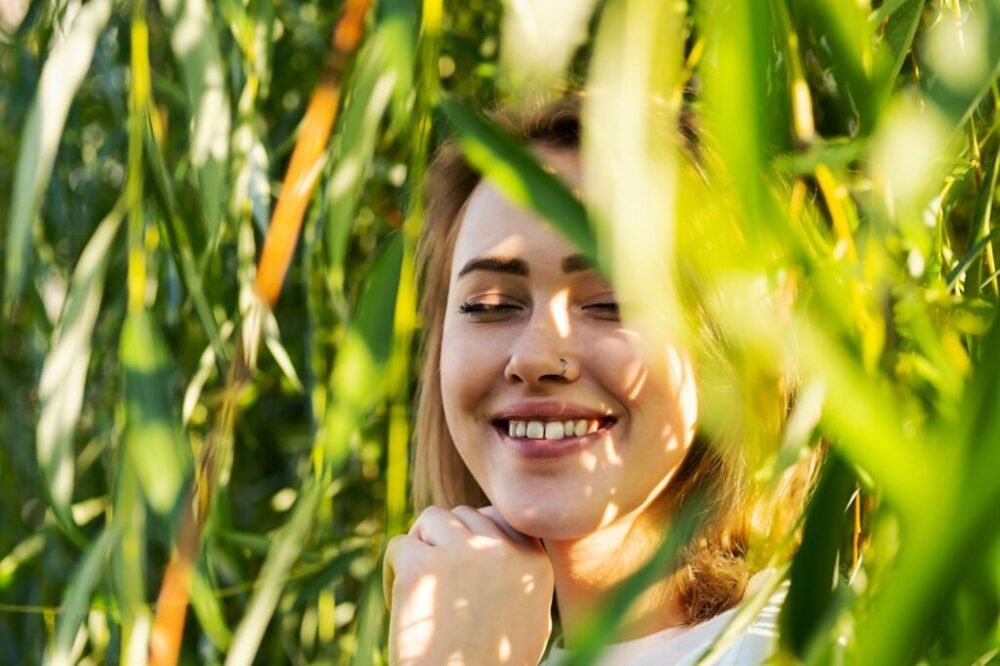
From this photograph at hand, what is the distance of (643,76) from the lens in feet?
1.22

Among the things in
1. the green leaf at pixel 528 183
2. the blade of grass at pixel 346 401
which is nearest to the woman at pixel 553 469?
the blade of grass at pixel 346 401

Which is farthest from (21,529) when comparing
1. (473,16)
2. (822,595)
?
(822,595)

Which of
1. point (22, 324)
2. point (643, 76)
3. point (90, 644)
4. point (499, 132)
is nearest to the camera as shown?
point (643, 76)

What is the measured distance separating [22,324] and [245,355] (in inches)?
35.1

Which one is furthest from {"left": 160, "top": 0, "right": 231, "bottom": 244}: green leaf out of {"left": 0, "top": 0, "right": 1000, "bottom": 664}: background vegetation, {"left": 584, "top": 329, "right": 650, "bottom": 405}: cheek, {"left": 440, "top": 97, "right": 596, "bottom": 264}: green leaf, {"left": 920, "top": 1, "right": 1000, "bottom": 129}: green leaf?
{"left": 920, "top": 1, "right": 1000, "bottom": 129}: green leaf

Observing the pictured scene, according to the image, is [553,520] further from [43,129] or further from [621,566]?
[43,129]

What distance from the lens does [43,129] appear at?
2.56ft

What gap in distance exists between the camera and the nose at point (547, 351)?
2.68 feet

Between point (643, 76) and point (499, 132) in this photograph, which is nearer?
point (643, 76)

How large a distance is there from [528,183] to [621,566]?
0.46 m

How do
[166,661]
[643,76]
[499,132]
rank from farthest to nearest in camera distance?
[166,661] → [499,132] → [643,76]

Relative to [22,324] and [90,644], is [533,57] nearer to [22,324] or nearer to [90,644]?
[90,644]

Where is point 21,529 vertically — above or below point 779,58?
below

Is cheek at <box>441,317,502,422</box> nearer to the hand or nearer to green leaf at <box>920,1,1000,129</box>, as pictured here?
the hand
